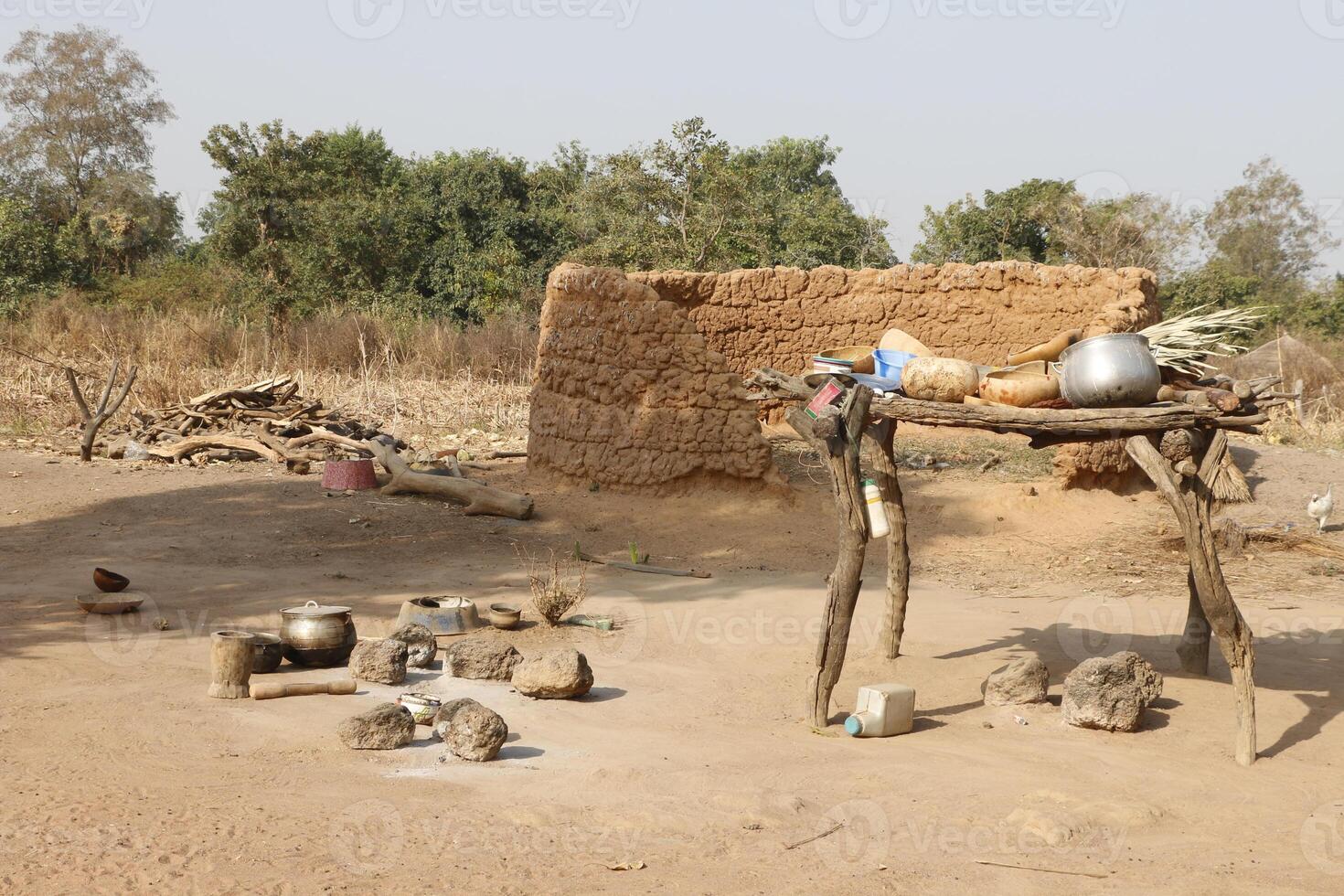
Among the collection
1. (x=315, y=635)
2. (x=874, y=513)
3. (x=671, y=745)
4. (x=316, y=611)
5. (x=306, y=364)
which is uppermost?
(x=306, y=364)

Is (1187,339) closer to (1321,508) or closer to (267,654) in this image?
(267,654)

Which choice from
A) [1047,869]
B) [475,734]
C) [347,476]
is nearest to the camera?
[1047,869]

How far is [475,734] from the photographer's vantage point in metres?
4.21

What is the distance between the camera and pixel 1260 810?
3895 mm

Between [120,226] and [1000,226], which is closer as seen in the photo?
[1000,226]

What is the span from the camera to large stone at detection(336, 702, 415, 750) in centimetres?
428

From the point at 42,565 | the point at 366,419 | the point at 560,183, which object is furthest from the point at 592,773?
the point at 560,183

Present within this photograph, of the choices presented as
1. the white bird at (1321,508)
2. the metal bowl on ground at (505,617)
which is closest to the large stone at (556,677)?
the metal bowl on ground at (505,617)

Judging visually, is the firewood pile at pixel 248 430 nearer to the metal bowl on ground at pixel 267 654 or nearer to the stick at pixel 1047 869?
the metal bowl on ground at pixel 267 654

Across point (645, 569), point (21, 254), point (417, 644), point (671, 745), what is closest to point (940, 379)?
point (671, 745)

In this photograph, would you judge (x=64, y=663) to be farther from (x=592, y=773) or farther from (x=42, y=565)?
(x=592, y=773)

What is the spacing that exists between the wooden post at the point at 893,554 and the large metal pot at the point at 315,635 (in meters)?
2.66

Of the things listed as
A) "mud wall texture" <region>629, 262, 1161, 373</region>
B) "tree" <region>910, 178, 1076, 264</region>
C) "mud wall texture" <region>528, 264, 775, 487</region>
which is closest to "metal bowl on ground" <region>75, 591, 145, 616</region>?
"mud wall texture" <region>528, 264, 775, 487</region>

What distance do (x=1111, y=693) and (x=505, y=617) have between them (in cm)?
320
